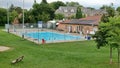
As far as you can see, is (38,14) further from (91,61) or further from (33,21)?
(91,61)

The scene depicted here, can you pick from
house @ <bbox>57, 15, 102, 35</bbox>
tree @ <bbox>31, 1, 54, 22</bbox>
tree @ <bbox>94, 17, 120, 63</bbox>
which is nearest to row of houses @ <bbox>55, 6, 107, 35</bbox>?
house @ <bbox>57, 15, 102, 35</bbox>

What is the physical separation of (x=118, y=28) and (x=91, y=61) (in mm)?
4210

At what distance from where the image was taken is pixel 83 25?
49719mm

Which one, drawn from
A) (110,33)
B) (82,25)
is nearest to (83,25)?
(82,25)

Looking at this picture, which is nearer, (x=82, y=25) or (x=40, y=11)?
(x=82, y=25)

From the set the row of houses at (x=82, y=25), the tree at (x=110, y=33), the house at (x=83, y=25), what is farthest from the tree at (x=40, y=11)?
the tree at (x=110, y=33)

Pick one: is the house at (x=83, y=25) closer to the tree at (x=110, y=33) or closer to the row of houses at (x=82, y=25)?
the row of houses at (x=82, y=25)

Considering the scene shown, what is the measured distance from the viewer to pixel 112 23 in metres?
18.3

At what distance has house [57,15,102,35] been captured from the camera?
47.3 metres

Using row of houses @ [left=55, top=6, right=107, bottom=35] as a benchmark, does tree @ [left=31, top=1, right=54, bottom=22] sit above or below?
above

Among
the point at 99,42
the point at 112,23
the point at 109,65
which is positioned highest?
the point at 112,23

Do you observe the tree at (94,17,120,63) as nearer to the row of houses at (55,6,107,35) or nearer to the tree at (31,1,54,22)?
the row of houses at (55,6,107,35)

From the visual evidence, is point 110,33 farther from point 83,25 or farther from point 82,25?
point 82,25

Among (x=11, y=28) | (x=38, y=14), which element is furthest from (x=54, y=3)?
(x=11, y=28)
